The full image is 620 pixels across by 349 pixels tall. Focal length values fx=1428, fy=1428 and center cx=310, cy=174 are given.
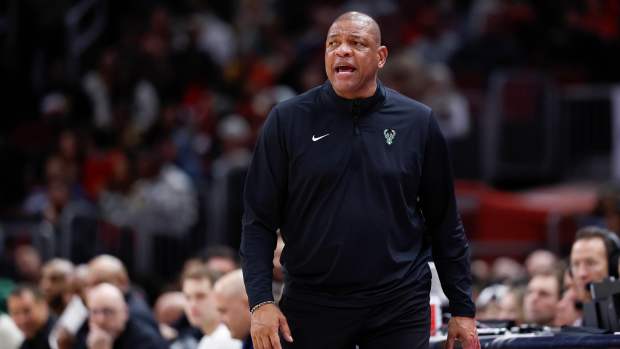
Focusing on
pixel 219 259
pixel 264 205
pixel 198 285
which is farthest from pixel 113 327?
pixel 264 205

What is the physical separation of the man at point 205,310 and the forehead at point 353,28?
9.04 ft

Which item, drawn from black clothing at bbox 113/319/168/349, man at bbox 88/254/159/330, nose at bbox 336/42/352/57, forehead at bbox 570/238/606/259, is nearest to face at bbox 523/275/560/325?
forehead at bbox 570/238/606/259

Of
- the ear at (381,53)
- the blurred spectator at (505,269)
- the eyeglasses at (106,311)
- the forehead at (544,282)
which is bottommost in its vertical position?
the blurred spectator at (505,269)

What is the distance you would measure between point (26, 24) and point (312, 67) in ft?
13.5

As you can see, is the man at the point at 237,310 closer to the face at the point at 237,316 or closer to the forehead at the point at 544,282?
the face at the point at 237,316

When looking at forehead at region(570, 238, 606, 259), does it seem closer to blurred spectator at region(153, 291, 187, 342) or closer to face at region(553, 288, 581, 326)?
face at region(553, 288, 581, 326)

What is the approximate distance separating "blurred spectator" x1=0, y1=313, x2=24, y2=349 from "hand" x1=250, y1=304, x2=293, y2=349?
15.9ft

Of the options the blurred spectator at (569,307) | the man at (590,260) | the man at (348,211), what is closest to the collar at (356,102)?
the man at (348,211)

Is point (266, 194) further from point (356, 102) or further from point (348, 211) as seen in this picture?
point (356, 102)

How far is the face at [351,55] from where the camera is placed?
558 cm

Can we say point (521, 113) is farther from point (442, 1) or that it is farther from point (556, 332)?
point (556, 332)

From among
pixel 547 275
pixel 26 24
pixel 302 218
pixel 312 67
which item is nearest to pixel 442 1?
pixel 312 67

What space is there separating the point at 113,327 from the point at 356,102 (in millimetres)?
3902

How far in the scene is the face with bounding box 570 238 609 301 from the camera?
7797mm
